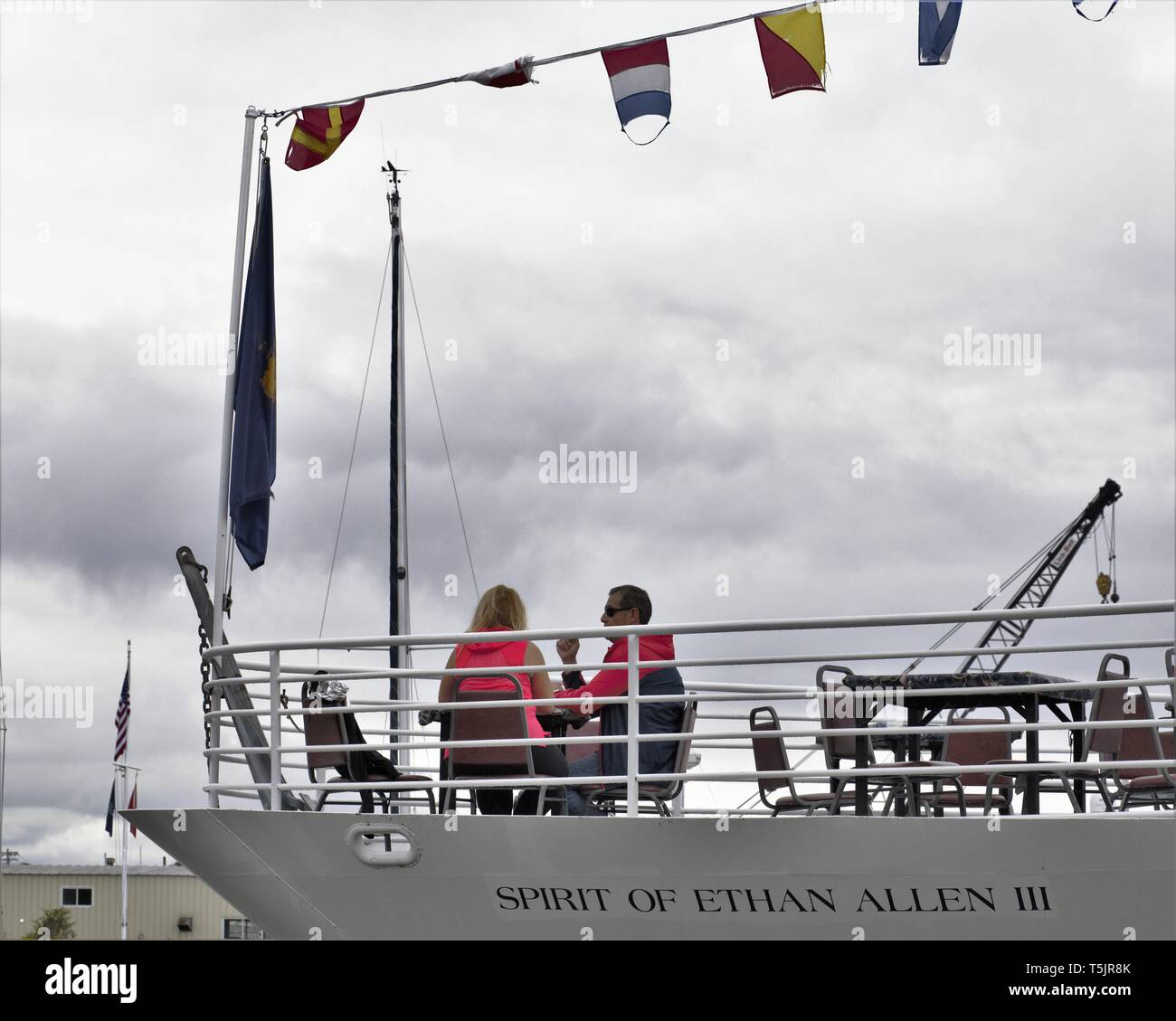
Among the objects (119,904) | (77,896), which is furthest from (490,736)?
(77,896)

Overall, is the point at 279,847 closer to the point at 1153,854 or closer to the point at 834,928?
the point at 834,928

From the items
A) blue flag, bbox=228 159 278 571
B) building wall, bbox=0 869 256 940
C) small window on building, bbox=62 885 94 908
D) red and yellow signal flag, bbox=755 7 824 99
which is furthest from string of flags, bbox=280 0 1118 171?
small window on building, bbox=62 885 94 908

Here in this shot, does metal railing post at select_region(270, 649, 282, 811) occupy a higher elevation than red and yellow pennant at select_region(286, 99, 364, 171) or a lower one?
lower

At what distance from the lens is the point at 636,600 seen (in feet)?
28.8

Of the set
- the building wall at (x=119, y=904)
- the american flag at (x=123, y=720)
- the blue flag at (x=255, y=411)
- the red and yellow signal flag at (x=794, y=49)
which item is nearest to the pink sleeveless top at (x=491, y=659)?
the blue flag at (x=255, y=411)

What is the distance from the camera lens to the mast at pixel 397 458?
1733 cm

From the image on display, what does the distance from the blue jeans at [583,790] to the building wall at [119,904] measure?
5602 centimetres

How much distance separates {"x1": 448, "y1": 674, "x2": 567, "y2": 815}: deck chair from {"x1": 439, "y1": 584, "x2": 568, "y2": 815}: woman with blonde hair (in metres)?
0.13

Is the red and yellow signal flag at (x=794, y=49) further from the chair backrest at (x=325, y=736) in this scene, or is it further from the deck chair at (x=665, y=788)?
the chair backrest at (x=325, y=736)

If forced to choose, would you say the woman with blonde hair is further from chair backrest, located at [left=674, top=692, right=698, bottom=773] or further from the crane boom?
the crane boom

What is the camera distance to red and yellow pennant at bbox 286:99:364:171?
37.5ft

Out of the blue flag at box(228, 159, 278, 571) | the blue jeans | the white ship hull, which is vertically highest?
the blue flag at box(228, 159, 278, 571)
